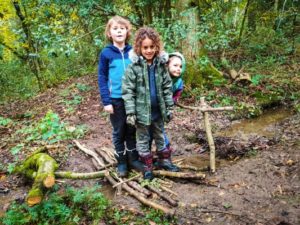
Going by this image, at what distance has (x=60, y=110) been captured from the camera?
28.6 feet

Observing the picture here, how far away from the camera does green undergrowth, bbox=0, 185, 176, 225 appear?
153 inches

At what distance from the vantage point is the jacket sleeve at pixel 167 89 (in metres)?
4.21

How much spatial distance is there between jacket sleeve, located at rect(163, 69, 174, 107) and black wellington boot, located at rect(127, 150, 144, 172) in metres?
1.07

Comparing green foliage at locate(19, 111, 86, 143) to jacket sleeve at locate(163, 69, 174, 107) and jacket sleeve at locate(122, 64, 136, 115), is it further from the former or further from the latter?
jacket sleeve at locate(163, 69, 174, 107)

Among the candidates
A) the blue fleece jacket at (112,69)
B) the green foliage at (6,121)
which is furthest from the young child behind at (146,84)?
the green foliage at (6,121)

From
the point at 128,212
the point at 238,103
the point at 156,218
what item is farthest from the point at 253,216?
the point at 238,103

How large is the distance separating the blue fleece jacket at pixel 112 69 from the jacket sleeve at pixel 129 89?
0.76 ft

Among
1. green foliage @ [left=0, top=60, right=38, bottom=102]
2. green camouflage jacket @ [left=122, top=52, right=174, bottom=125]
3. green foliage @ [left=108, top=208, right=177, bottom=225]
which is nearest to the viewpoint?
green foliage @ [left=108, top=208, right=177, bottom=225]

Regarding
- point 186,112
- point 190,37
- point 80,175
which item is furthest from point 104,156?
point 190,37

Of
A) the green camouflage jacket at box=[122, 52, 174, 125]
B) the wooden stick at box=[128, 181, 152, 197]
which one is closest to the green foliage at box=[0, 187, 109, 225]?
the wooden stick at box=[128, 181, 152, 197]

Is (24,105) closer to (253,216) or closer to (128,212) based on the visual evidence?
(128,212)

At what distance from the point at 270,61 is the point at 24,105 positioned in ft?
A: 26.4

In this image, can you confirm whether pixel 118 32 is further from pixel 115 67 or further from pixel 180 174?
pixel 180 174

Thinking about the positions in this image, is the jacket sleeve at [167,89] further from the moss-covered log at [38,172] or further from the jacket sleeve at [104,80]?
the moss-covered log at [38,172]
